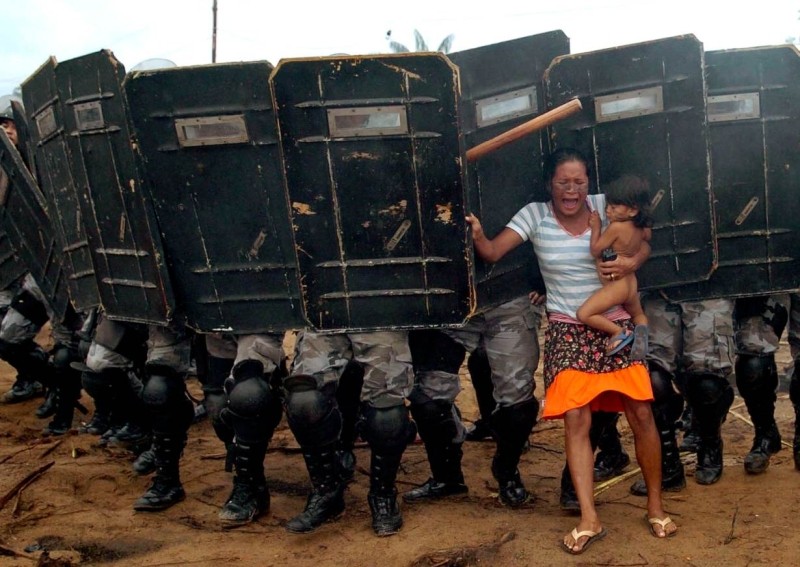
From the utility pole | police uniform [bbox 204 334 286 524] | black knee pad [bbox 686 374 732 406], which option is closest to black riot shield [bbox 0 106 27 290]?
police uniform [bbox 204 334 286 524]

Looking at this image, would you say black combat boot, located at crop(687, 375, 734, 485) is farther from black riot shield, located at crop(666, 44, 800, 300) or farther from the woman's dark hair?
the woman's dark hair

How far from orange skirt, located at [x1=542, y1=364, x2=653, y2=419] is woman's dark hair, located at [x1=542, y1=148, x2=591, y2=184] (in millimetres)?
912

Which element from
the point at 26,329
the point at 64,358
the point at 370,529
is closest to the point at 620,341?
the point at 370,529

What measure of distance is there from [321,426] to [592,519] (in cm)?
131

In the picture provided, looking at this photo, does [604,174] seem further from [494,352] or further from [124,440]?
[124,440]

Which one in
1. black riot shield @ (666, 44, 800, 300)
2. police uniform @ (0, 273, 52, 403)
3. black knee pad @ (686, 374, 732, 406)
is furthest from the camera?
police uniform @ (0, 273, 52, 403)

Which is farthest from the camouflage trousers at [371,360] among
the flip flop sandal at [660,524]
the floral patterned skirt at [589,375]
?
the flip flop sandal at [660,524]

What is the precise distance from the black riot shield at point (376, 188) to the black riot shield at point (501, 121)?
0.26m

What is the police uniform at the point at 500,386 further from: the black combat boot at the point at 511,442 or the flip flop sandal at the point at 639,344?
the flip flop sandal at the point at 639,344

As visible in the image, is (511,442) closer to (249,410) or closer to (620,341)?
(620,341)

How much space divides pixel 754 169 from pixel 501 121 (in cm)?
130

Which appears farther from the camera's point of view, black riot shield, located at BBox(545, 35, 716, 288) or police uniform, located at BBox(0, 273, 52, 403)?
police uniform, located at BBox(0, 273, 52, 403)

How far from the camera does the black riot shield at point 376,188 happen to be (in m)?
3.63

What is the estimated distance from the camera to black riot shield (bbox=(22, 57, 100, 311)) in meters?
4.31
